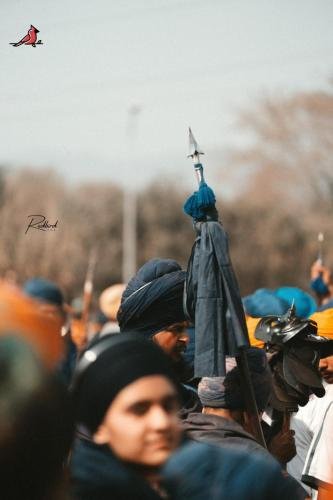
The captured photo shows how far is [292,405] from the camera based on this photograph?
4672 mm

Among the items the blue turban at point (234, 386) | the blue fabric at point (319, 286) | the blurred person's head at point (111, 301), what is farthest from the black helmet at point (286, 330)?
the blurred person's head at point (111, 301)

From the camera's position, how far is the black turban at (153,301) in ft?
13.5

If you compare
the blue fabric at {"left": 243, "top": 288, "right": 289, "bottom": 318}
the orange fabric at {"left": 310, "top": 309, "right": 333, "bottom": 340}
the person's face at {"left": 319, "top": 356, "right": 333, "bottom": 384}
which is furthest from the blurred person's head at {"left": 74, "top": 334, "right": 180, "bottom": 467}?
the blue fabric at {"left": 243, "top": 288, "right": 289, "bottom": 318}

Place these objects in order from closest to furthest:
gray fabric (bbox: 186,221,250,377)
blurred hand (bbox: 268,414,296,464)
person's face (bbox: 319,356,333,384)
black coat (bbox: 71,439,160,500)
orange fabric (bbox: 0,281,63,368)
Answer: orange fabric (bbox: 0,281,63,368) < black coat (bbox: 71,439,160,500) < gray fabric (bbox: 186,221,250,377) < blurred hand (bbox: 268,414,296,464) < person's face (bbox: 319,356,333,384)

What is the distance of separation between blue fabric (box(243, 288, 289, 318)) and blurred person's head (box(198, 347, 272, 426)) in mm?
2849

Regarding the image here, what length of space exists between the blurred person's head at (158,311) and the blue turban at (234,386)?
1.10 feet

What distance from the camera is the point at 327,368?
527 centimetres

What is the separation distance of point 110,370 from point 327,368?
3.14 m

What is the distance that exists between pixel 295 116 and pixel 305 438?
1873cm

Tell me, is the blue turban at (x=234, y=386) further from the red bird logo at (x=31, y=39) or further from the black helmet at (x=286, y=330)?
the red bird logo at (x=31, y=39)

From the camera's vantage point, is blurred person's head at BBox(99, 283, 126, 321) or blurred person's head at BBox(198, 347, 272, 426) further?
blurred person's head at BBox(99, 283, 126, 321)

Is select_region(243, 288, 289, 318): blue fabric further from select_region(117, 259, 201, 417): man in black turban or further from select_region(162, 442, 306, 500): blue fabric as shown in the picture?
select_region(162, 442, 306, 500): blue fabric

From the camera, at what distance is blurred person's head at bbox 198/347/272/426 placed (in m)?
3.59

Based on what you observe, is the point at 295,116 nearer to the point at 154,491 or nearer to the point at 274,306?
the point at 274,306
